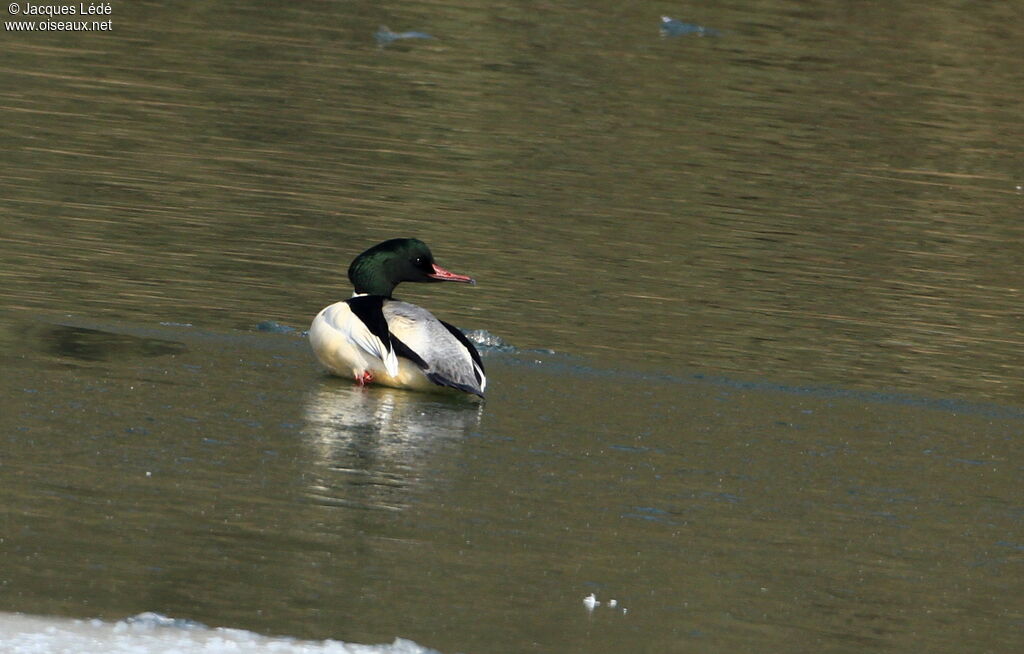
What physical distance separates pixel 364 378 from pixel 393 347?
25cm

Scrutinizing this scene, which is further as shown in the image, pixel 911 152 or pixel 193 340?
pixel 911 152

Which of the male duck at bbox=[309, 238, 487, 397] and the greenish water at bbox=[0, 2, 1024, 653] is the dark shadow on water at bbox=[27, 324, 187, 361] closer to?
the greenish water at bbox=[0, 2, 1024, 653]

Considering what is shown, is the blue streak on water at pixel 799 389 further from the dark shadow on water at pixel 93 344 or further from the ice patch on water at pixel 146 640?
the ice patch on water at pixel 146 640

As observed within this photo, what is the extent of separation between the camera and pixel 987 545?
6.48 m

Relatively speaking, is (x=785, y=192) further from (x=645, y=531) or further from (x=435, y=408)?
(x=645, y=531)

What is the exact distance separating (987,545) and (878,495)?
635mm

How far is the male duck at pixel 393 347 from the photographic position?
816 cm

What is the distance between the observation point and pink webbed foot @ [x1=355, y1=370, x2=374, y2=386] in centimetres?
838

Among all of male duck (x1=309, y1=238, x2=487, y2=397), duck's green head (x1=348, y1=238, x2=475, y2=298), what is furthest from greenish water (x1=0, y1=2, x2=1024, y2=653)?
duck's green head (x1=348, y1=238, x2=475, y2=298)

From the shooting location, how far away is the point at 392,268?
9211 millimetres

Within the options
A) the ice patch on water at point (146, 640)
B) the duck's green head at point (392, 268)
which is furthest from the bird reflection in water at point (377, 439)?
the ice patch on water at point (146, 640)

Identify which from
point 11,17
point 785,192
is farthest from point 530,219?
point 11,17
